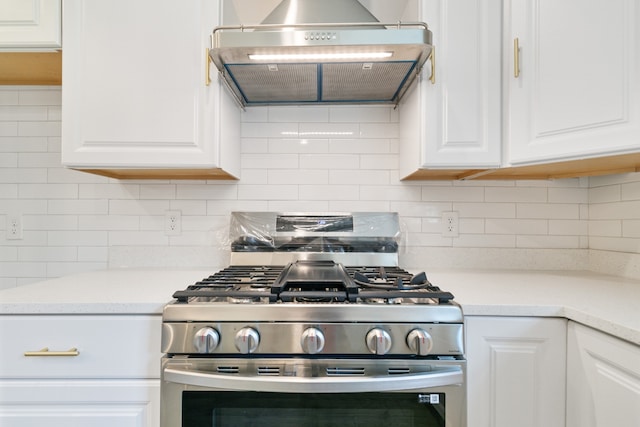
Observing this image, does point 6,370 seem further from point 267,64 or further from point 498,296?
point 498,296

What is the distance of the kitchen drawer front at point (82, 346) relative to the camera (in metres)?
1.02

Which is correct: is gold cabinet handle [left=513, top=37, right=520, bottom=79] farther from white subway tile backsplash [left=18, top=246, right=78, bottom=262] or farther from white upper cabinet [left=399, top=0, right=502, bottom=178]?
white subway tile backsplash [left=18, top=246, right=78, bottom=262]

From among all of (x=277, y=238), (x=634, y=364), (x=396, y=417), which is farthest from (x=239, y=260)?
(x=634, y=364)

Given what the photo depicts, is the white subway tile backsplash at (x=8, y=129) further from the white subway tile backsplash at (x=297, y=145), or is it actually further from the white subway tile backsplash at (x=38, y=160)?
the white subway tile backsplash at (x=297, y=145)

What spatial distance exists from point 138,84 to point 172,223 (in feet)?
2.15

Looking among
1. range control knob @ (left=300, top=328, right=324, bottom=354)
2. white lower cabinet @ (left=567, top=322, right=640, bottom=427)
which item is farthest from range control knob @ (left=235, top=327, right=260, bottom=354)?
white lower cabinet @ (left=567, top=322, right=640, bottom=427)

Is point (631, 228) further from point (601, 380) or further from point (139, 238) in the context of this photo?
point (139, 238)

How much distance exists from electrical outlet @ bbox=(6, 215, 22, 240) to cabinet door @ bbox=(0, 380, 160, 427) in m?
0.96

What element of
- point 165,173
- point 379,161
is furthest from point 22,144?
point 379,161

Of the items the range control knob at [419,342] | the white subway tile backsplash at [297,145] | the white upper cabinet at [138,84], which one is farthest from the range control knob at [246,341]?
the white subway tile backsplash at [297,145]

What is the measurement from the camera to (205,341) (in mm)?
944

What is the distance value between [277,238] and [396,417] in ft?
2.94

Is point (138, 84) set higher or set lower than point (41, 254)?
higher

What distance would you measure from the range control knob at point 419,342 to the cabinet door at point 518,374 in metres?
0.16
